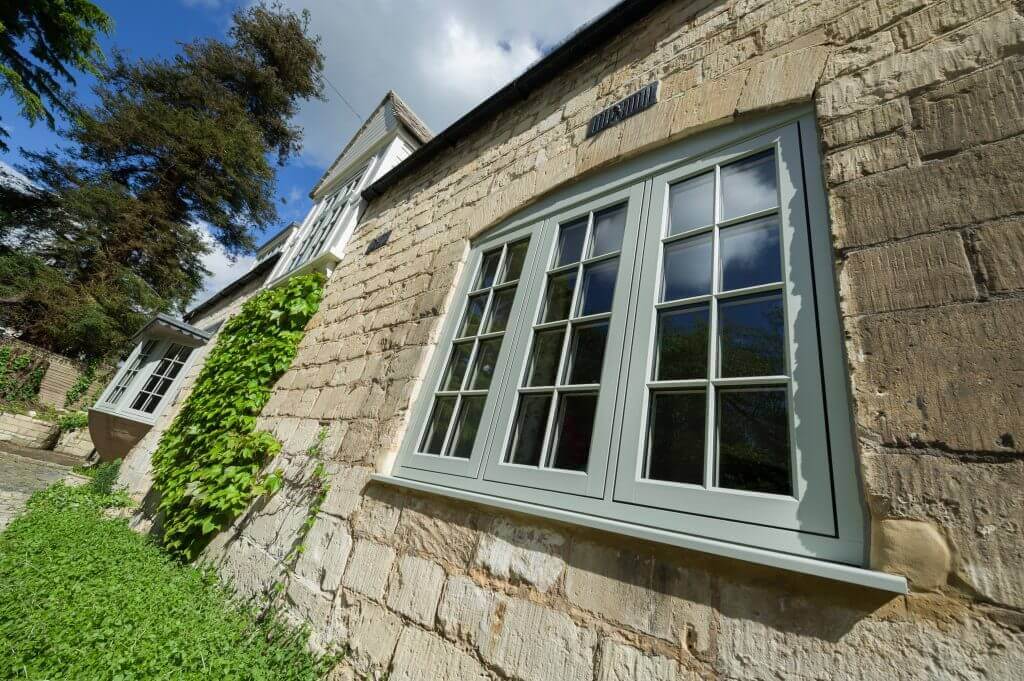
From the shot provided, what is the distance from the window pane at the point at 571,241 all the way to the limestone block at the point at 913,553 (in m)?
1.68

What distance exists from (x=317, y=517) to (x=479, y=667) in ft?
4.90

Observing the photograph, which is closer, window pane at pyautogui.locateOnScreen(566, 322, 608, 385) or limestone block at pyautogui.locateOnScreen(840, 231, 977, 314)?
limestone block at pyautogui.locateOnScreen(840, 231, 977, 314)

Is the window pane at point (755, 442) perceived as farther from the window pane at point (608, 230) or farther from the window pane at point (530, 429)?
the window pane at point (608, 230)

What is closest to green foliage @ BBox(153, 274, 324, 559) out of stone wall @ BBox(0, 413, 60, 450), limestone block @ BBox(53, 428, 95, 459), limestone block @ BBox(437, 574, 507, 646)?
limestone block @ BBox(437, 574, 507, 646)

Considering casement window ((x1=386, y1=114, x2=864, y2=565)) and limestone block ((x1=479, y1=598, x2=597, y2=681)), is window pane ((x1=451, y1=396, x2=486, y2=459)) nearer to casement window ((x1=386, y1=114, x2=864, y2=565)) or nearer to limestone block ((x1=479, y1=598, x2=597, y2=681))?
casement window ((x1=386, y1=114, x2=864, y2=565))

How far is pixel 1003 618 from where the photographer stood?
81 centimetres

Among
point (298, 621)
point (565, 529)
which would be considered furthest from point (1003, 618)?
point (298, 621)

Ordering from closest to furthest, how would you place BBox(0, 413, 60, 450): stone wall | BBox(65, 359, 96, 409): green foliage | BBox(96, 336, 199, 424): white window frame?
BBox(96, 336, 199, 424): white window frame, BBox(0, 413, 60, 450): stone wall, BBox(65, 359, 96, 409): green foliage

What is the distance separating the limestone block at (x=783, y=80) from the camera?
171cm

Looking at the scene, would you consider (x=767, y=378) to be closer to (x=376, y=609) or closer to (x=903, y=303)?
(x=903, y=303)

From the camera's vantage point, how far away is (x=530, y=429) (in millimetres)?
1886

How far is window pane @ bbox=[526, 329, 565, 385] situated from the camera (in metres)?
1.98

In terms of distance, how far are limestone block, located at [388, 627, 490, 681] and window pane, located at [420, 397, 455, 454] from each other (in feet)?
2.81

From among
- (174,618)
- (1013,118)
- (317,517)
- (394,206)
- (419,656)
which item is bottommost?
(174,618)
